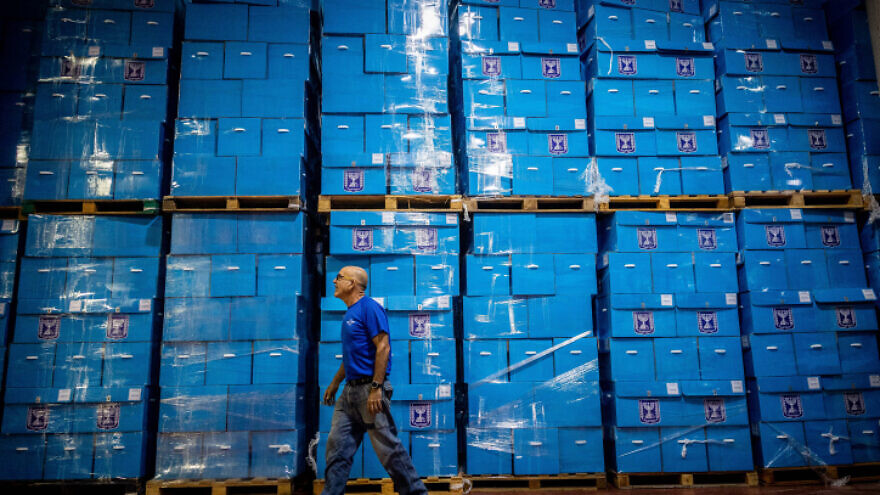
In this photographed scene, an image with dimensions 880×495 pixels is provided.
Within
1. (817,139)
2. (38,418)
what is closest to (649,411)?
(817,139)

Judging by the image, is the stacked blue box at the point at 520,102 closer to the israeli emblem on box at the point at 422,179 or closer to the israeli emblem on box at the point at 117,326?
the israeli emblem on box at the point at 422,179

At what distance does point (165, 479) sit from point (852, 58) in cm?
741

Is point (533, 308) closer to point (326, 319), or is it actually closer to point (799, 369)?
point (326, 319)

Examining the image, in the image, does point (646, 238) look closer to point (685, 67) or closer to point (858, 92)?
point (685, 67)

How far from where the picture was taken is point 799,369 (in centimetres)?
538

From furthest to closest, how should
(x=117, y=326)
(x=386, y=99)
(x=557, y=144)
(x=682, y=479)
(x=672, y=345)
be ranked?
1. (x=557, y=144)
2. (x=386, y=99)
3. (x=672, y=345)
4. (x=682, y=479)
5. (x=117, y=326)

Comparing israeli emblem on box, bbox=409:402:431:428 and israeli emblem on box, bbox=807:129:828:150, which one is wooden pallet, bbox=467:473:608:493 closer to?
israeli emblem on box, bbox=409:402:431:428

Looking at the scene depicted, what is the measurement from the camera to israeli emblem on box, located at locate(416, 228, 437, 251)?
536cm

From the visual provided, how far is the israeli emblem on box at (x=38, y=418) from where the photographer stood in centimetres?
484

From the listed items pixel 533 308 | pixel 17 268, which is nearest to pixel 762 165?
pixel 533 308

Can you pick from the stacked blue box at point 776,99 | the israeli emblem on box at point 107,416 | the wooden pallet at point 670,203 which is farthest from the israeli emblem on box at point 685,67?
the israeli emblem on box at point 107,416

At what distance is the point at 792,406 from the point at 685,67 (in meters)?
3.29

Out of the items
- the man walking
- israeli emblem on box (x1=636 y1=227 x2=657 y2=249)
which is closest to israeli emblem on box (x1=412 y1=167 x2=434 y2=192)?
the man walking

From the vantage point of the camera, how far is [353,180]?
543 centimetres
